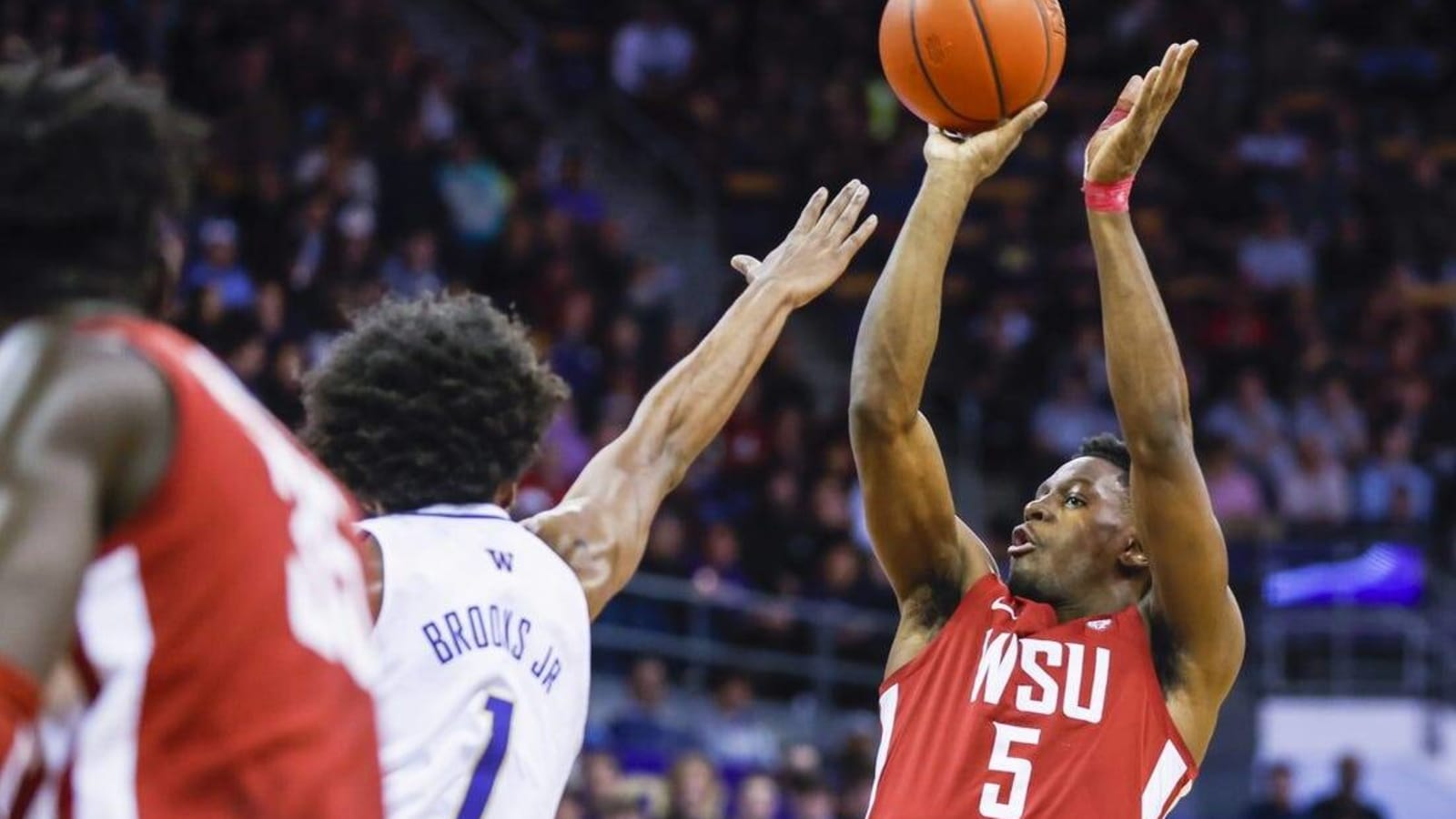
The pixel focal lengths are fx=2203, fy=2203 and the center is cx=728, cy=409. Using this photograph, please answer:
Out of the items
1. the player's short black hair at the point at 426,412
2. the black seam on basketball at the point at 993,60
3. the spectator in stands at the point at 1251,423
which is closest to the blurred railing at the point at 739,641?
the spectator in stands at the point at 1251,423

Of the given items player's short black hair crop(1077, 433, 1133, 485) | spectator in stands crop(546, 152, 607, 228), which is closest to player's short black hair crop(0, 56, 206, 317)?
player's short black hair crop(1077, 433, 1133, 485)

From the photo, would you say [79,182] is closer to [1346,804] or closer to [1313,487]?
[1346,804]

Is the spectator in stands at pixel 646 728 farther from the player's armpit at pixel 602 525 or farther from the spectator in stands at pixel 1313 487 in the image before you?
the player's armpit at pixel 602 525

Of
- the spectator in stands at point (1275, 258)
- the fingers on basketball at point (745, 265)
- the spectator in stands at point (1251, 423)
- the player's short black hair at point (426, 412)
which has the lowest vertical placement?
the player's short black hair at point (426, 412)

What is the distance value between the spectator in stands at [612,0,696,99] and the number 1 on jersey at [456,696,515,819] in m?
14.9

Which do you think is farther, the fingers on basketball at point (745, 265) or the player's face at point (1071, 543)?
the player's face at point (1071, 543)

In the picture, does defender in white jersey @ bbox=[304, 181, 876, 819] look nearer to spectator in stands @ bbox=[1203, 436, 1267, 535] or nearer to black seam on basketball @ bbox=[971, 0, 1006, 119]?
black seam on basketball @ bbox=[971, 0, 1006, 119]

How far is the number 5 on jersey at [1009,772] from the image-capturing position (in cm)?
454

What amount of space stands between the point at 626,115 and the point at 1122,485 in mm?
13155

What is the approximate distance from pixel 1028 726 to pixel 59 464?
9.23 ft

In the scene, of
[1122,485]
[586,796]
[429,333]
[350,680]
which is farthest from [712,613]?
[350,680]

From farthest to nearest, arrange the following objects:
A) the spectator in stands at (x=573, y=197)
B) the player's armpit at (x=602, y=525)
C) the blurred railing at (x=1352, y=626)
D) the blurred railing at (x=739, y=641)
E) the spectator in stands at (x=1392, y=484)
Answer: the spectator in stands at (x=573, y=197), the spectator in stands at (x=1392, y=484), the blurred railing at (x=1352, y=626), the blurred railing at (x=739, y=641), the player's armpit at (x=602, y=525)

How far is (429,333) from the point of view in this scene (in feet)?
11.7

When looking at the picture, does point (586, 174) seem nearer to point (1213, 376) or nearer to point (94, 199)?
point (1213, 376)
